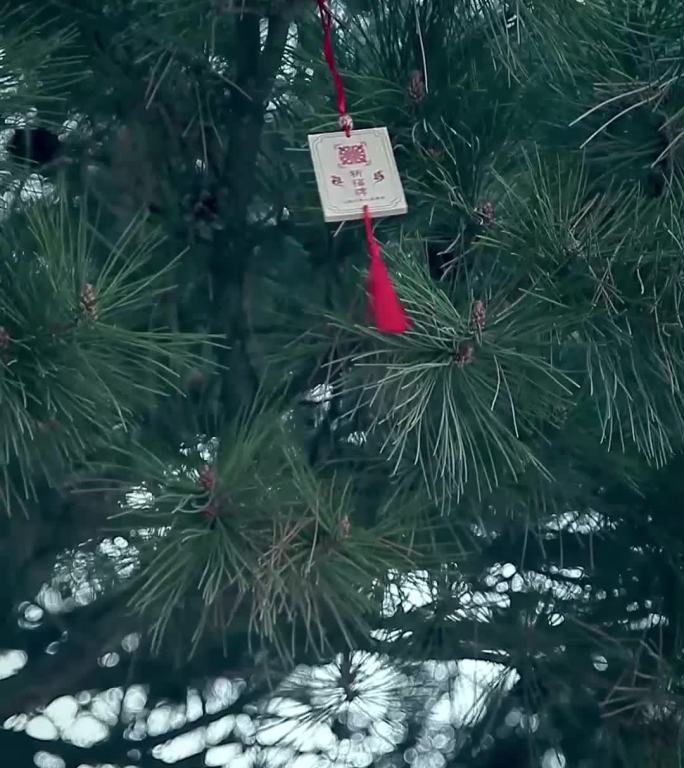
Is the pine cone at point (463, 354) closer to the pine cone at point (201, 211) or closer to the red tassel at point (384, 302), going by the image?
the red tassel at point (384, 302)

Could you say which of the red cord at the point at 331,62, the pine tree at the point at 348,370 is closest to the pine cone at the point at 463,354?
the pine tree at the point at 348,370

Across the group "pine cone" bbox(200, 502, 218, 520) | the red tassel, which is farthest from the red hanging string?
"pine cone" bbox(200, 502, 218, 520)

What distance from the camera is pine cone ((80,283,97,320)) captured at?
579 millimetres

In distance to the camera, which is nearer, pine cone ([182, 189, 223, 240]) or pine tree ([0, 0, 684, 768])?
pine tree ([0, 0, 684, 768])

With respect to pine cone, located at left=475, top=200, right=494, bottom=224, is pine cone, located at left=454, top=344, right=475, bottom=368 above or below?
below

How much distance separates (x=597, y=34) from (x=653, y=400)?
18 centimetres

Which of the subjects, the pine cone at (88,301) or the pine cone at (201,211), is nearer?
the pine cone at (88,301)

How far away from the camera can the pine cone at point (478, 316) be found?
2.00 feet

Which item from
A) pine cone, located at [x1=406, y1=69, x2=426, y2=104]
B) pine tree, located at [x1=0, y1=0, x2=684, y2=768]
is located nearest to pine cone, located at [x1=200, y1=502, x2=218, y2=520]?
pine tree, located at [x1=0, y1=0, x2=684, y2=768]

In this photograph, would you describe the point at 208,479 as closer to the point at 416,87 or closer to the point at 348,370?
the point at 348,370

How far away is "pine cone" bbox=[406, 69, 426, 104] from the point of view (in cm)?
68

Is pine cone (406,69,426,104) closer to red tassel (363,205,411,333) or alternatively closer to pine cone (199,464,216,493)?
red tassel (363,205,411,333)

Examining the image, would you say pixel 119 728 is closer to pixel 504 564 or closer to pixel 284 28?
pixel 504 564

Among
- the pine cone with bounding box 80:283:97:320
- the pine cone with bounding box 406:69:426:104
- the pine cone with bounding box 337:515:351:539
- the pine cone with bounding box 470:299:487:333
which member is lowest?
the pine cone with bounding box 337:515:351:539
